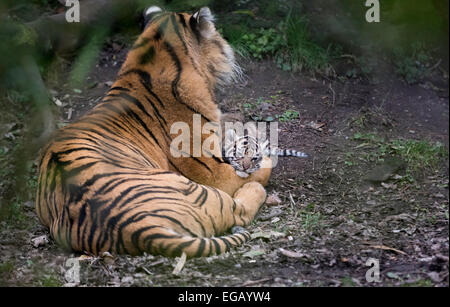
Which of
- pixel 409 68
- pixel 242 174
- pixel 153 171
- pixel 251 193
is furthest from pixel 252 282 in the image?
pixel 409 68

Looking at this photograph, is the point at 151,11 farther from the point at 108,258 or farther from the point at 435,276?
the point at 108,258

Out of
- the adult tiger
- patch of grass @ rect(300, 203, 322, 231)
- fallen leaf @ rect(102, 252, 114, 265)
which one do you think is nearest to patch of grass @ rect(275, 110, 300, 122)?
the adult tiger

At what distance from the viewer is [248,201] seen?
4273 mm

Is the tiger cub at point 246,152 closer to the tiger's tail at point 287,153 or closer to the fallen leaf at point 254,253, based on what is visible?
the tiger's tail at point 287,153

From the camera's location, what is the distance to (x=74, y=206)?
11.0ft

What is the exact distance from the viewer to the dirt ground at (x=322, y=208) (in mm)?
3158

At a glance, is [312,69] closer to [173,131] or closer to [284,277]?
[173,131]

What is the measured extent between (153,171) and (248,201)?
3.27ft

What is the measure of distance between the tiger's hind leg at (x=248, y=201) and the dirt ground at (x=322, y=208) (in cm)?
9

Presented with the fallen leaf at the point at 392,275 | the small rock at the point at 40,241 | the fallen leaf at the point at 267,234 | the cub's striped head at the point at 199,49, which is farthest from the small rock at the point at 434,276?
the small rock at the point at 40,241

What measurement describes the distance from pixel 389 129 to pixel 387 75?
2.96ft

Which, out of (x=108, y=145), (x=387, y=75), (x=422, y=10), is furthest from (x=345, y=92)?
(x=422, y=10)

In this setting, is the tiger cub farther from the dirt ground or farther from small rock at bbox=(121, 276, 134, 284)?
small rock at bbox=(121, 276, 134, 284)

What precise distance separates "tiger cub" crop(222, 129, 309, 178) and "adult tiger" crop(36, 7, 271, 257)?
11cm
